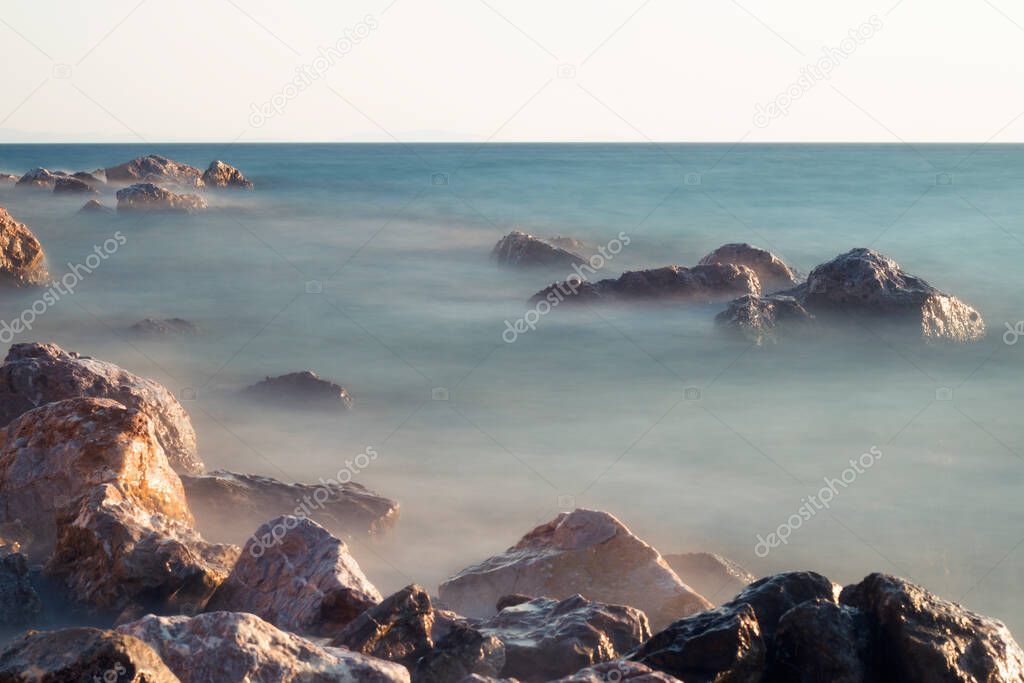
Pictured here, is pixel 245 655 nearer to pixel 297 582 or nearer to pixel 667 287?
pixel 297 582

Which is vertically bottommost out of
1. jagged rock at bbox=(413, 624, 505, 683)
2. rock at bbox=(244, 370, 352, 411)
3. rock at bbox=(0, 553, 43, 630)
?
rock at bbox=(0, 553, 43, 630)

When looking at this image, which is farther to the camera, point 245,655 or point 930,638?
point 930,638

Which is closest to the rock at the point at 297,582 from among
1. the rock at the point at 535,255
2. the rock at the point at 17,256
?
the rock at the point at 17,256

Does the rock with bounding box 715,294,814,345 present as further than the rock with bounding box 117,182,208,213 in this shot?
No

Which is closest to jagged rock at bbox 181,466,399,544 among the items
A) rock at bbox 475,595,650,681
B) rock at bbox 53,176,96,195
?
rock at bbox 475,595,650,681

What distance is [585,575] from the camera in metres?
6.66

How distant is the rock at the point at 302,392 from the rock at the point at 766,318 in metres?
6.60

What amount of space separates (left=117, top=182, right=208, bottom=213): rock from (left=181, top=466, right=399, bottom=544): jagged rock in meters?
24.7

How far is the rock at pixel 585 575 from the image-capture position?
647 centimetres

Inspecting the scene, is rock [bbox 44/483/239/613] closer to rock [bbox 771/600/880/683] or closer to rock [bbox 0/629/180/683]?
rock [bbox 0/629/180/683]

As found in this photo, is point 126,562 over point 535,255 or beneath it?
beneath

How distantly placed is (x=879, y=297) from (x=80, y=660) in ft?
47.3

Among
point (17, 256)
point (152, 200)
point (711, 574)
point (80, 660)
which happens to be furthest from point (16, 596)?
point (152, 200)

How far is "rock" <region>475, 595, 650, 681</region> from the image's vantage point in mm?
5117
